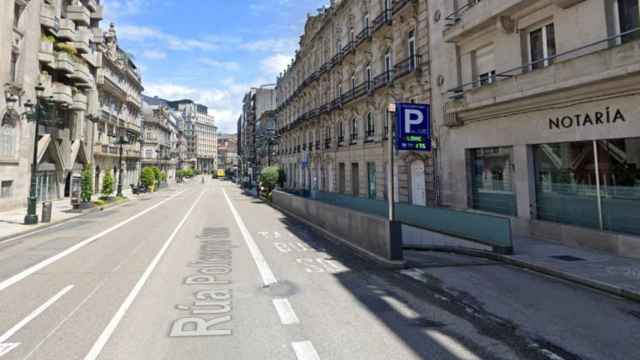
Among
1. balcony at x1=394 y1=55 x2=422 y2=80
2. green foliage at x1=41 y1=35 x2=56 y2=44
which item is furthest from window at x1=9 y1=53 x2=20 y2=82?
balcony at x1=394 y1=55 x2=422 y2=80

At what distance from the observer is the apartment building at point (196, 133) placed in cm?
16988

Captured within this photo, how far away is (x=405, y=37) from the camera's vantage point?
64.4 feet

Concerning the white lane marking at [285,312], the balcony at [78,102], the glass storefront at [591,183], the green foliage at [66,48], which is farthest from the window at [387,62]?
the balcony at [78,102]

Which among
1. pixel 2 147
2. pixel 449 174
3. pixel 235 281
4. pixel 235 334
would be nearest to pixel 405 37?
pixel 449 174

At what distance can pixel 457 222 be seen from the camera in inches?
435

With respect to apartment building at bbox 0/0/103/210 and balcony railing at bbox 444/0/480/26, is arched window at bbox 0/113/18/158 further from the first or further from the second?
balcony railing at bbox 444/0/480/26

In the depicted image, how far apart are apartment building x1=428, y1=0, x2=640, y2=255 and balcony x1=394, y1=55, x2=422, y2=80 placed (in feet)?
4.71

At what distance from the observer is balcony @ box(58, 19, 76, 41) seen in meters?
29.0

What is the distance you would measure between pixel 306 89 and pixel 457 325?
36050mm

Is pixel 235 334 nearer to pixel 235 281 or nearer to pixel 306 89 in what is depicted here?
pixel 235 281

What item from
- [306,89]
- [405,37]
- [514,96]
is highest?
[306,89]

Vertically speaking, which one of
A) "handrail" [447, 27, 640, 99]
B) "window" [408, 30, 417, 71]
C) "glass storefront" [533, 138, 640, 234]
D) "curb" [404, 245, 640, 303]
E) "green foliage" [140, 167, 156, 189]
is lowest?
"curb" [404, 245, 640, 303]

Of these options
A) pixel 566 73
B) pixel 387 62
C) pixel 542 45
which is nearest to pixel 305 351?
pixel 566 73

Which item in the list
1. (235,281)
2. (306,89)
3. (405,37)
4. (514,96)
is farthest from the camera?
(306,89)
